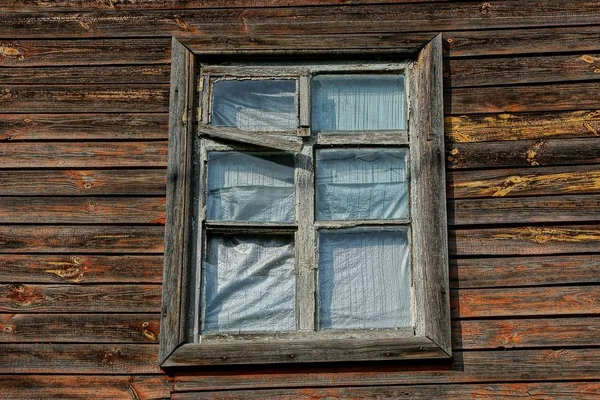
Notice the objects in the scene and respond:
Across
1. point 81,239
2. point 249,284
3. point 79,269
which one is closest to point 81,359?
point 79,269

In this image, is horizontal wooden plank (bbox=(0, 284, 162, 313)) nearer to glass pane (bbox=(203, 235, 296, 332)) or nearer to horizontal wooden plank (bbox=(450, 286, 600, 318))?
glass pane (bbox=(203, 235, 296, 332))

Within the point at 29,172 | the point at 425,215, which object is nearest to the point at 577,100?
the point at 425,215

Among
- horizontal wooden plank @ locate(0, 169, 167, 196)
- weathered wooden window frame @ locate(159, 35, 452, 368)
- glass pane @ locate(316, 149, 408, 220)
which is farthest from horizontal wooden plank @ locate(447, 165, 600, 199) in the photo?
horizontal wooden plank @ locate(0, 169, 167, 196)

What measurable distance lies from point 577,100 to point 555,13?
0.49 m

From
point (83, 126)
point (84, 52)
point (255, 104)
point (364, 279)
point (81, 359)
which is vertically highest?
point (84, 52)

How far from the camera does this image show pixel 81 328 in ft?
11.8

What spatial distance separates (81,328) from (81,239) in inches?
16.8

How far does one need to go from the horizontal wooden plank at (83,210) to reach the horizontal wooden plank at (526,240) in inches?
56.7

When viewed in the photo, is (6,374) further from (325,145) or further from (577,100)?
(577,100)

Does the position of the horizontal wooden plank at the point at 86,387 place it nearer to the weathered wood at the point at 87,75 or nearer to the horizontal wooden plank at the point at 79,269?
the horizontal wooden plank at the point at 79,269

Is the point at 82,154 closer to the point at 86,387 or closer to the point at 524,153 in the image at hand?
the point at 86,387

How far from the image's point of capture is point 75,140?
390cm

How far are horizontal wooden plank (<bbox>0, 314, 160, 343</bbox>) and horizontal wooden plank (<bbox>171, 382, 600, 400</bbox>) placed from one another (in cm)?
42

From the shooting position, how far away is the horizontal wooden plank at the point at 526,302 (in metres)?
3.56
